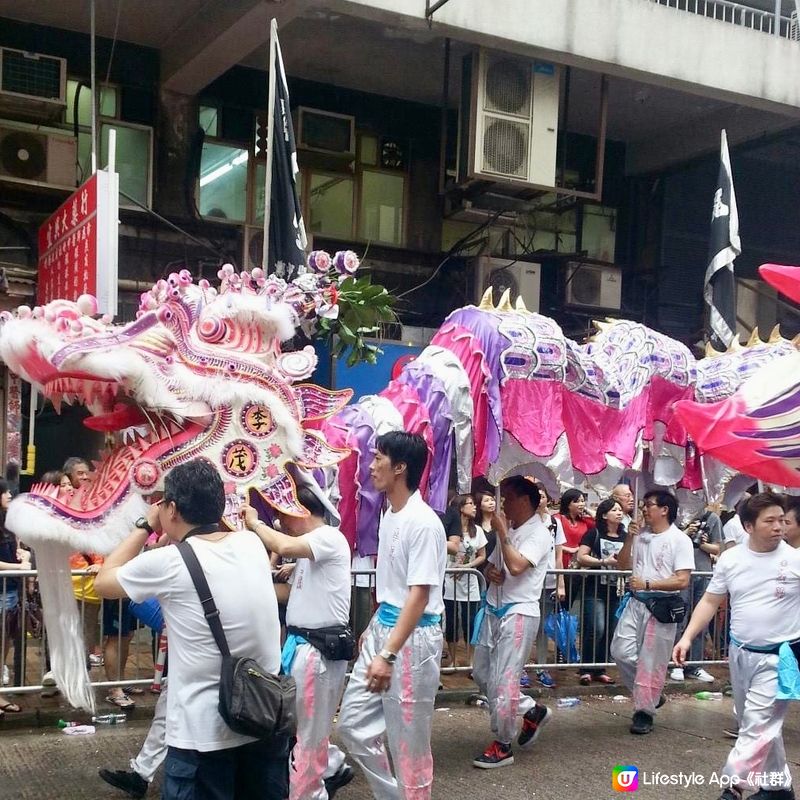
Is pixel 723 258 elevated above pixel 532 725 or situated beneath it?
elevated above

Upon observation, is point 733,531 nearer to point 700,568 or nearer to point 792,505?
point 700,568

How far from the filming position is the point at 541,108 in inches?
439

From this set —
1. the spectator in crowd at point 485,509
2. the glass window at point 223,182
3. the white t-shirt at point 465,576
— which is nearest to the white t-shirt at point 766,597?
the white t-shirt at point 465,576

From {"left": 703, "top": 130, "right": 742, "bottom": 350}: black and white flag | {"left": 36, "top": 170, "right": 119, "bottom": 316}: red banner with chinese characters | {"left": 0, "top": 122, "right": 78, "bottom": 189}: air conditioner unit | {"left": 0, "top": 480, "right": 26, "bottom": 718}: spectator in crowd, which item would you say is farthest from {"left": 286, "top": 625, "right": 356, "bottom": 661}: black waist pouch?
{"left": 0, "top": 122, "right": 78, "bottom": 189}: air conditioner unit

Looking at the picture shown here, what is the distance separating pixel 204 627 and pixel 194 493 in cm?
40

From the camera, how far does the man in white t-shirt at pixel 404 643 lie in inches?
164

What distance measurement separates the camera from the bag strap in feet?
10.0

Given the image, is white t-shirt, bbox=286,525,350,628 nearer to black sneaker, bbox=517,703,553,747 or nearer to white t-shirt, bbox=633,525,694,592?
black sneaker, bbox=517,703,553,747

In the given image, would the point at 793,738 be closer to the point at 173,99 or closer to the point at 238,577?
the point at 238,577

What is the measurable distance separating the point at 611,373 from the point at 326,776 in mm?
2710

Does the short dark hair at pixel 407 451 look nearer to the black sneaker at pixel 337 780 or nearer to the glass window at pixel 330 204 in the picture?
the black sneaker at pixel 337 780

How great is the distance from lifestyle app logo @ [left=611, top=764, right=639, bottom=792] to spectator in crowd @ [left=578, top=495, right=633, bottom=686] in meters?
2.20

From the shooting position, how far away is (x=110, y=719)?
6.42 m

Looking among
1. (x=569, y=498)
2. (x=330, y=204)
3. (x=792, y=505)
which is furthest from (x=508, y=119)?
(x=792, y=505)
